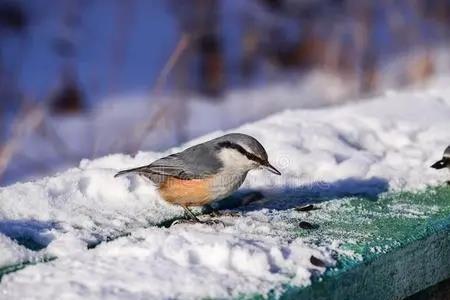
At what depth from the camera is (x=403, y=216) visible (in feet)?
9.52

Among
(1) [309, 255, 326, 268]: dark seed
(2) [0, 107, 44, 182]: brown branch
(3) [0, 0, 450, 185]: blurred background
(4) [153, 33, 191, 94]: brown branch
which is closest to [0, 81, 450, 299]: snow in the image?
(1) [309, 255, 326, 268]: dark seed

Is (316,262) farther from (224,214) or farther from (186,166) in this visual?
(186,166)

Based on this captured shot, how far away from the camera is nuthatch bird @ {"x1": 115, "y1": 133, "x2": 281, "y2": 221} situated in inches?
115

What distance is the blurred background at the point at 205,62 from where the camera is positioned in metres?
5.99

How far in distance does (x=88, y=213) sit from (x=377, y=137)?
1602 mm

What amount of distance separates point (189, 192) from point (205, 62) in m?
4.17

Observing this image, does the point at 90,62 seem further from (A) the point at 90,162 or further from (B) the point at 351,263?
(B) the point at 351,263

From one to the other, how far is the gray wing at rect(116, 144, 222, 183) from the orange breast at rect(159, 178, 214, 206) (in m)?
0.03

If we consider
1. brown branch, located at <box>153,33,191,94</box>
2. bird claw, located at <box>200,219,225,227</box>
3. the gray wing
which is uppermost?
brown branch, located at <box>153,33,191,94</box>

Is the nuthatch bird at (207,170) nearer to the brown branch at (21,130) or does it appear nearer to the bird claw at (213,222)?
the bird claw at (213,222)

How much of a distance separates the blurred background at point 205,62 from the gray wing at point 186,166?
93.0 inches

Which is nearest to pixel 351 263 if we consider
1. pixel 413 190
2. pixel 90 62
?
pixel 413 190

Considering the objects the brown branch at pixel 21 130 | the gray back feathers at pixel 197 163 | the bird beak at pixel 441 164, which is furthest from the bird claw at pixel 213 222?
the brown branch at pixel 21 130

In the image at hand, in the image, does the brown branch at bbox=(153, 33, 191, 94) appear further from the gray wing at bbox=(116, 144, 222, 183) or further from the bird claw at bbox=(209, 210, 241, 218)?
the bird claw at bbox=(209, 210, 241, 218)
